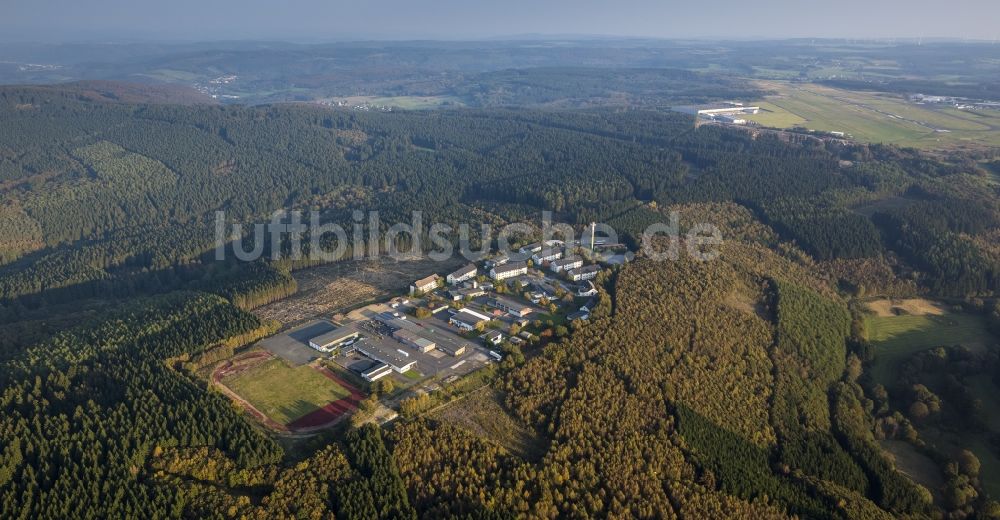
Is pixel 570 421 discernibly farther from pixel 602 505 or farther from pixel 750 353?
pixel 750 353

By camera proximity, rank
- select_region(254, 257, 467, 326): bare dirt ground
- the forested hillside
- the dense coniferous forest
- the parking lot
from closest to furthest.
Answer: the dense coniferous forest
the parking lot
select_region(254, 257, 467, 326): bare dirt ground
the forested hillside

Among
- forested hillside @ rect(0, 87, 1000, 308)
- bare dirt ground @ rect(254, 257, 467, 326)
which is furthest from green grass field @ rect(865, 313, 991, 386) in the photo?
bare dirt ground @ rect(254, 257, 467, 326)

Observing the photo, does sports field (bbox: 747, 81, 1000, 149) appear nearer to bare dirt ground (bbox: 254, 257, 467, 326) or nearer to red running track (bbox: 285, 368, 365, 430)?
bare dirt ground (bbox: 254, 257, 467, 326)

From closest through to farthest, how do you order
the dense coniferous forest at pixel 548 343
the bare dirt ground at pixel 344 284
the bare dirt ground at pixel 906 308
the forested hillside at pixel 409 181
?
the dense coniferous forest at pixel 548 343 < the bare dirt ground at pixel 344 284 < the bare dirt ground at pixel 906 308 < the forested hillside at pixel 409 181

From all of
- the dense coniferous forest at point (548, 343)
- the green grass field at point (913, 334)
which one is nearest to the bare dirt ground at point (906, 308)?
the green grass field at point (913, 334)

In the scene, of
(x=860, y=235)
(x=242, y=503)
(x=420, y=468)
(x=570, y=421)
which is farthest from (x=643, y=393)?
(x=860, y=235)

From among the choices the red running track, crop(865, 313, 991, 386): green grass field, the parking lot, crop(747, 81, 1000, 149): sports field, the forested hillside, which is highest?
crop(747, 81, 1000, 149): sports field

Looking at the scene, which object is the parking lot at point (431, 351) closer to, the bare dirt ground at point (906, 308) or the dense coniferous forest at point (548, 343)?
the dense coniferous forest at point (548, 343)
